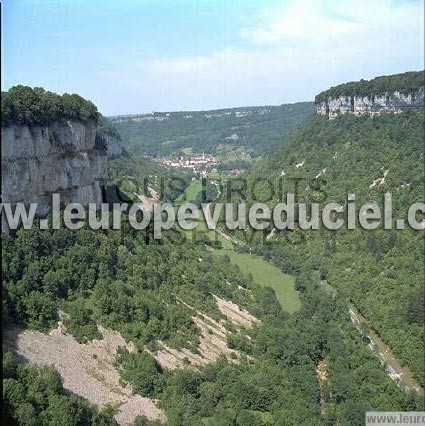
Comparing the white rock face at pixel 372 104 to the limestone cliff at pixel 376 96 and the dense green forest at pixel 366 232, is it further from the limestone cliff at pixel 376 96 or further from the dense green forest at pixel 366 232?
the dense green forest at pixel 366 232

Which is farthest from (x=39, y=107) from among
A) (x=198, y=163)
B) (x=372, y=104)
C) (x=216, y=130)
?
(x=216, y=130)

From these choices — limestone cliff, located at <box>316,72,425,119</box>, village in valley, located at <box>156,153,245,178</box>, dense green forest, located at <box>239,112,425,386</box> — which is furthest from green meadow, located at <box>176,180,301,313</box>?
village in valley, located at <box>156,153,245,178</box>

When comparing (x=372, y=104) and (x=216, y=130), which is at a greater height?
(x=216, y=130)

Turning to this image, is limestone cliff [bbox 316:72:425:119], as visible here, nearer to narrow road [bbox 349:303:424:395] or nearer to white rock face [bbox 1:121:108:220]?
narrow road [bbox 349:303:424:395]

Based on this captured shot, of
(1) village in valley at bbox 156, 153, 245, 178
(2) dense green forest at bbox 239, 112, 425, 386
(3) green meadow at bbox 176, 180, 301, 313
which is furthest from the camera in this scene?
(1) village in valley at bbox 156, 153, 245, 178

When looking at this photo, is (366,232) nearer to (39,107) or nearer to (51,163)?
(51,163)

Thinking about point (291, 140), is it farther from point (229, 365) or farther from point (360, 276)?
point (229, 365)
